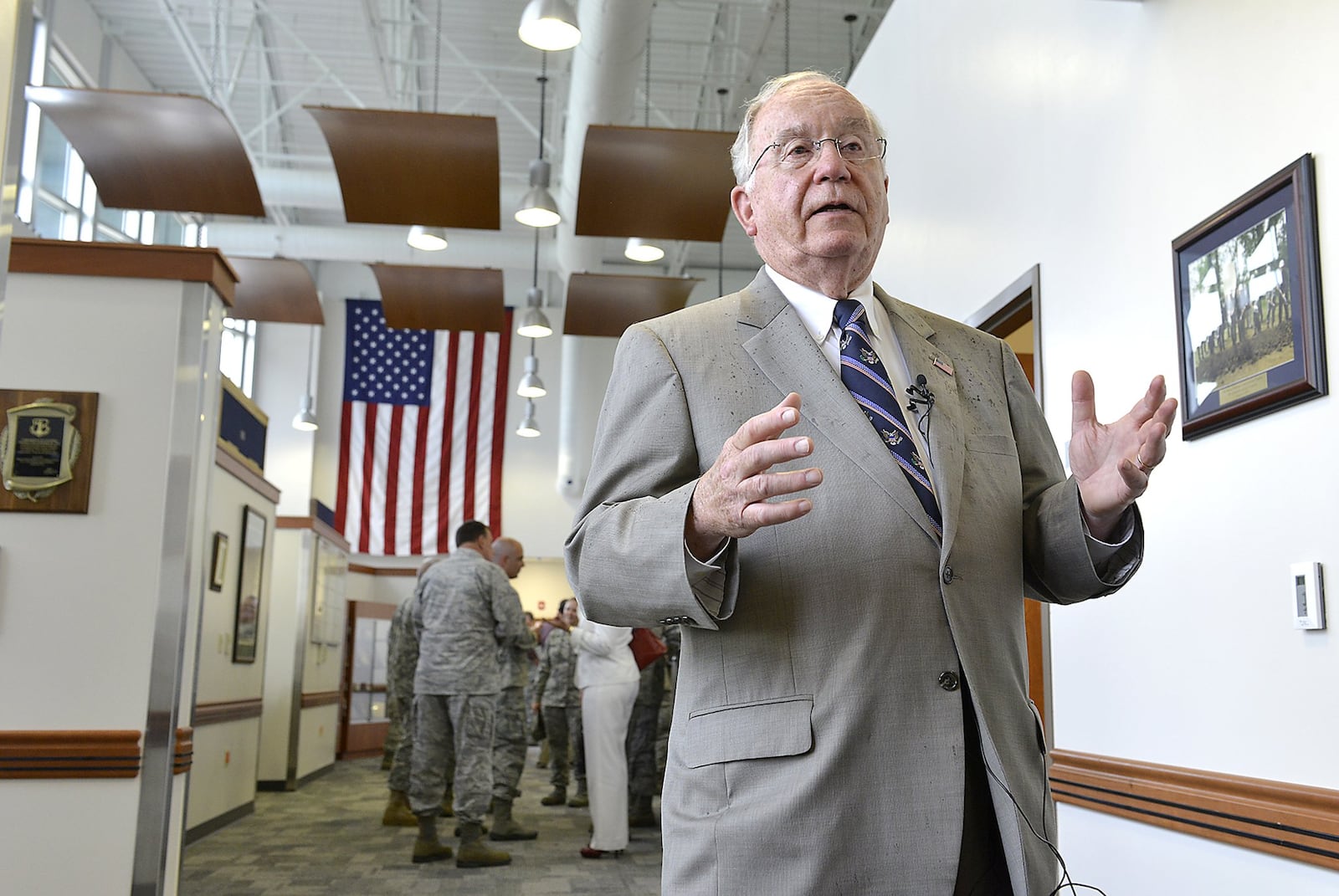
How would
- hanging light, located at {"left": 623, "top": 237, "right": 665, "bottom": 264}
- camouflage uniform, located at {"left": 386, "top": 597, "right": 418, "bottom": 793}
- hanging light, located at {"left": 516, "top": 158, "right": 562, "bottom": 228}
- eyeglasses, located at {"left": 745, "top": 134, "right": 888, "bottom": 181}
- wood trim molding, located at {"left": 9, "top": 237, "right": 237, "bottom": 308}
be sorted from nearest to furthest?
eyeglasses, located at {"left": 745, "top": 134, "right": 888, "bottom": 181} → wood trim molding, located at {"left": 9, "top": 237, "right": 237, "bottom": 308} → camouflage uniform, located at {"left": 386, "top": 597, "right": 418, "bottom": 793} → hanging light, located at {"left": 516, "top": 158, "right": 562, "bottom": 228} → hanging light, located at {"left": 623, "top": 237, "right": 665, "bottom": 264}

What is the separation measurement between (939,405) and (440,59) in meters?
11.2

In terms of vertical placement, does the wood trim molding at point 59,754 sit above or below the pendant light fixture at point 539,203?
below

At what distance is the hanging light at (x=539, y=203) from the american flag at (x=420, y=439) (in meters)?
7.98

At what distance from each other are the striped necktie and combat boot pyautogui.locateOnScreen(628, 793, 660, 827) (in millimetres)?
6653

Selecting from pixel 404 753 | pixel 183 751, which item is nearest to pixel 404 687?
pixel 404 753

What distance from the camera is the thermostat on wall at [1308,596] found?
228cm

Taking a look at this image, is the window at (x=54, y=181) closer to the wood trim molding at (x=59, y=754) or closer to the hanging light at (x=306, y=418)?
the hanging light at (x=306, y=418)

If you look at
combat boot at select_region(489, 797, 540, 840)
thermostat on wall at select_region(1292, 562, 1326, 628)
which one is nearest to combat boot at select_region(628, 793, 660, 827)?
combat boot at select_region(489, 797, 540, 840)

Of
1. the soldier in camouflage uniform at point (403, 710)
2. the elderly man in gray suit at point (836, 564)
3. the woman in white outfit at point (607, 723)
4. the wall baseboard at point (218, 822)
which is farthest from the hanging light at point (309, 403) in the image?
the elderly man in gray suit at point (836, 564)

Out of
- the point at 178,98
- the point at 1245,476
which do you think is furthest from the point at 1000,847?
the point at 178,98

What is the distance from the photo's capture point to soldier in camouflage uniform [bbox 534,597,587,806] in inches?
340

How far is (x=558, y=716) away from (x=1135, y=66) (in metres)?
6.88

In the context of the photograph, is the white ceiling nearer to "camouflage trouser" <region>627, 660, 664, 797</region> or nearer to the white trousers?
"camouflage trouser" <region>627, 660, 664, 797</region>

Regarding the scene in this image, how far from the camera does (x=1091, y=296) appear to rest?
340 cm
